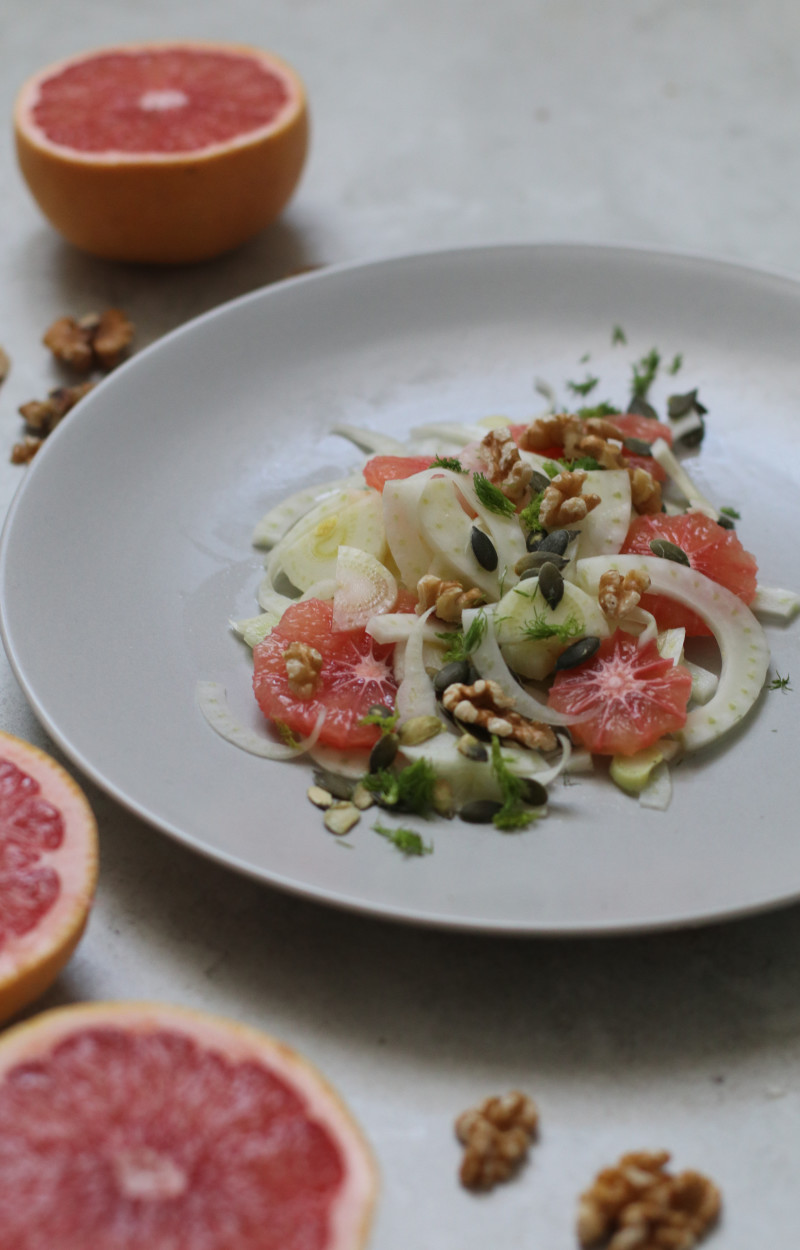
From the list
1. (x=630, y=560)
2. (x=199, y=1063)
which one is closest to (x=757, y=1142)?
(x=199, y=1063)

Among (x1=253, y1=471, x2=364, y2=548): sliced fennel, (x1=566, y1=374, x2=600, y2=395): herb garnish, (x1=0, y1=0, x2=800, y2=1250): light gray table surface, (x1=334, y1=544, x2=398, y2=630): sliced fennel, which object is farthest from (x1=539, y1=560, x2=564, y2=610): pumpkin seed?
(x1=566, y1=374, x2=600, y2=395): herb garnish

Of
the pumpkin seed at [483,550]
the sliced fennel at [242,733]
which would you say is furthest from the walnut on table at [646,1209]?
the pumpkin seed at [483,550]

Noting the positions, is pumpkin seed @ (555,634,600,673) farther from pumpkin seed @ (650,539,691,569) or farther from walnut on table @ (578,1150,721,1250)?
walnut on table @ (578,1150,721,1250)

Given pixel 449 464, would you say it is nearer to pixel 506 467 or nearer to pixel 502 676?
pixel 506 467

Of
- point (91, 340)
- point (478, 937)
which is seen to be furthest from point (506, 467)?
point (91, 340)

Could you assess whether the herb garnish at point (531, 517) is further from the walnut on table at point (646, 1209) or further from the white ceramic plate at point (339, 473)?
the walnut on table at point (646, 1209)

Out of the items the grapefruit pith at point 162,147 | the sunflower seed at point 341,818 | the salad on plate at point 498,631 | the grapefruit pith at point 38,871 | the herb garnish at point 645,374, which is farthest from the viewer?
the grapefruit pith at point 162,147

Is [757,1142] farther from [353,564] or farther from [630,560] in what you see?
[353,564]
